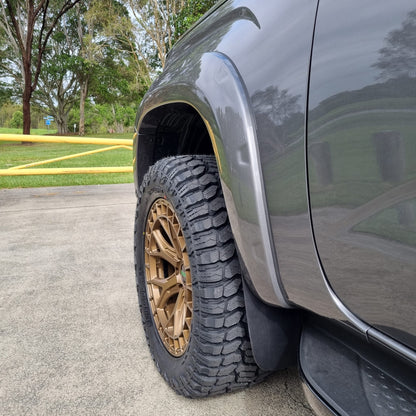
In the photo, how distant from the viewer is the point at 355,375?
0.92 metres

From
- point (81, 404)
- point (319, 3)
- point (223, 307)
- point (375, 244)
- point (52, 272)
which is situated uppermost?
point (319, 3)

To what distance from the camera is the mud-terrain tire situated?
1.17m

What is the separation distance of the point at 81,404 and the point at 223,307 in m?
0.66

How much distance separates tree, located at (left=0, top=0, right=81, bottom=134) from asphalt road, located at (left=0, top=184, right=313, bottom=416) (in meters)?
15.2

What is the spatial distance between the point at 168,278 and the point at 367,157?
0.93 meters

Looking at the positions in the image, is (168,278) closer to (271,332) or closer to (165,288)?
(165,288)

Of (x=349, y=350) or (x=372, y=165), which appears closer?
(x=372, y=165)

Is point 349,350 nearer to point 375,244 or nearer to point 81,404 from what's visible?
point 375,244

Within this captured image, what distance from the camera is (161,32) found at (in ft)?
63.1

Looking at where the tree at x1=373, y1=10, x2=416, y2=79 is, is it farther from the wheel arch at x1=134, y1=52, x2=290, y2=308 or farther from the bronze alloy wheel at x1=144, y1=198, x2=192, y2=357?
the bronze alloy wheel at x1=144, y1=198, x2=192, y2=357

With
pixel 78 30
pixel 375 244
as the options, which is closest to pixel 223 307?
pixel 375 244

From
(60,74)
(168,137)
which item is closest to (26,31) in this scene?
(60,74)

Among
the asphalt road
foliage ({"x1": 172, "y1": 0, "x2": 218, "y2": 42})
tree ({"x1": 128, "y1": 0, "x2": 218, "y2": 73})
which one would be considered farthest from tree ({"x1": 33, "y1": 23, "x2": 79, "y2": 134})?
the asphalt road

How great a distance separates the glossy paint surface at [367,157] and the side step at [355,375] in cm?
16
